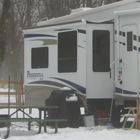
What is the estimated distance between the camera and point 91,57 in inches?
418

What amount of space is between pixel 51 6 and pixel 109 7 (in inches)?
698

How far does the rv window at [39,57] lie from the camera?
11.5 meters

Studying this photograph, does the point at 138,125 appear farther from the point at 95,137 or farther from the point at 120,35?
the point at 120,35

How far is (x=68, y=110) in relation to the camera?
33.9 ft

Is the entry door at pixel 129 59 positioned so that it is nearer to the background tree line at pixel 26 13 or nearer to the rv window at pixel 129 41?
the rv window at pixel 129 41

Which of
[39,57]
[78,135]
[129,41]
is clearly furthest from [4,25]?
[78,135]

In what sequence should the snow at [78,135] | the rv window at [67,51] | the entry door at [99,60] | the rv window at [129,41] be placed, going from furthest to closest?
the rv window at [67,51] < the entry door at [99,60] < the rv window at [129,41] < the snow at [78,135]

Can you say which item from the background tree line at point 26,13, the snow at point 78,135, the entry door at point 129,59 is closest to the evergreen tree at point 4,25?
the snow at point 78,135

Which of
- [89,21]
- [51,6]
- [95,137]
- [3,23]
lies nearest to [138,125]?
[95,137]

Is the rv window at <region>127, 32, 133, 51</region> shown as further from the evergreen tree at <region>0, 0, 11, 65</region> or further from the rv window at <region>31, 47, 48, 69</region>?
the evergreen tree at <region>0, 0, 11, 65</region>

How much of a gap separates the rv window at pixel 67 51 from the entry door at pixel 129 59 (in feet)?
4.44

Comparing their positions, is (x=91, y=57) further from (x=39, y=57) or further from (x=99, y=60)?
(x=39, y=57)

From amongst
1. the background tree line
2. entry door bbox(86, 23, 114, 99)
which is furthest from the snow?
the background tree line

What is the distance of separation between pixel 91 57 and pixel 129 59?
1.09m
